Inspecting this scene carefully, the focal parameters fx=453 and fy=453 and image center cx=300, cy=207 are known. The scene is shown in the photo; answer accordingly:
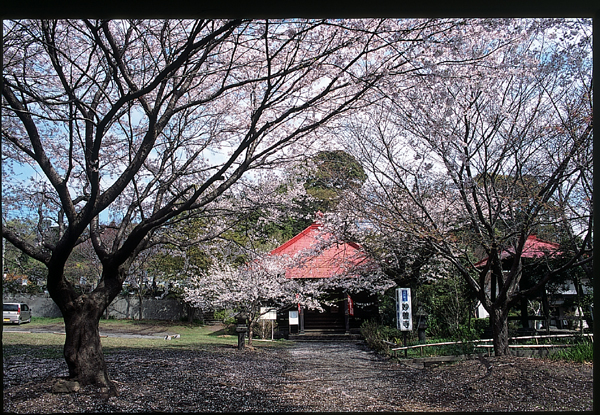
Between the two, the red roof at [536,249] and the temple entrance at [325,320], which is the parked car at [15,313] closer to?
the temple entrance at [325,320]

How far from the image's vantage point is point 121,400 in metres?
3.77

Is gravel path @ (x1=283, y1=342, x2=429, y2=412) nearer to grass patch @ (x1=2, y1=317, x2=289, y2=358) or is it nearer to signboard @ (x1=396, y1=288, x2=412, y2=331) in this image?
signboard @ (x1=396, y1=288, x2=412, y2=331)

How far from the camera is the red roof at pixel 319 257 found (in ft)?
32.6

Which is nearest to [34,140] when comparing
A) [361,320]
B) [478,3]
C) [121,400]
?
[121,400]

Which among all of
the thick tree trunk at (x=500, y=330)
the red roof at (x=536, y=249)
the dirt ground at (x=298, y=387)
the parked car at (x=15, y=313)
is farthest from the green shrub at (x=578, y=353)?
the parked car at (x=15, y=313)

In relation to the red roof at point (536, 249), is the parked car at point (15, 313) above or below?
below

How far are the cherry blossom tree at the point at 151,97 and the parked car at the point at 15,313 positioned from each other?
7081 mm

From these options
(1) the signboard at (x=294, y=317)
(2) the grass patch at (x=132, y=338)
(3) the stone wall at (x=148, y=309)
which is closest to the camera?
(2) the grass patch at (x=132, y=338)

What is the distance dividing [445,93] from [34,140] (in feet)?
13.6

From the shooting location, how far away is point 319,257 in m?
11.9

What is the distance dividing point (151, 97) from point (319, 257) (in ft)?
23.6

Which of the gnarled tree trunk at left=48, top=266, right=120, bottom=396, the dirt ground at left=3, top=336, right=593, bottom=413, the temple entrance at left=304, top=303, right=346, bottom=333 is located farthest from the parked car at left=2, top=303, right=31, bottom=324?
the gnarled tree trunk at left=48, top=266, right=120, bottom=396

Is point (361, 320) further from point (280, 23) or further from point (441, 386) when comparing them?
point (280, 23)

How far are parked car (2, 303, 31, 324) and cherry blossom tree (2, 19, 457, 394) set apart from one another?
7.08m
